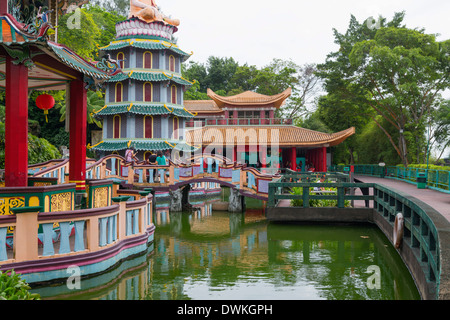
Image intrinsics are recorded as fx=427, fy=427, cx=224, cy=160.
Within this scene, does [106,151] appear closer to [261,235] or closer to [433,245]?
[261,235]

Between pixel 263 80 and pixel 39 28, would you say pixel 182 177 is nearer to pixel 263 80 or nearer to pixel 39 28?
pixel 39 28

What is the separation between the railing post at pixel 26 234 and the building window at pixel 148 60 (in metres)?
22.3

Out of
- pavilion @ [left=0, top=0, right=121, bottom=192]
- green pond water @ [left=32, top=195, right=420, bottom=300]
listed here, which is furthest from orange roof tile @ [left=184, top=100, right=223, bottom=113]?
pavilion @ [left=0, top=0, right=121, bottom=192]

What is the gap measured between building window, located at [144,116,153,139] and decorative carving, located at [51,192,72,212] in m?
19.4

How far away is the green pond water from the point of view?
6.86 metres

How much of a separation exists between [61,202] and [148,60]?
21.0m

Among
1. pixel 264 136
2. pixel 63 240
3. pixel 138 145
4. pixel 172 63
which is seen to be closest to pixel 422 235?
pixel 63 240

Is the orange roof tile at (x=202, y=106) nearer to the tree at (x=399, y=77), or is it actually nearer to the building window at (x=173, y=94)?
the building window at (x=173, y=94)

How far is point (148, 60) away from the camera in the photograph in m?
27.7

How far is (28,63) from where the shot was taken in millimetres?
7590

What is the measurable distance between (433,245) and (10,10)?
8.49m

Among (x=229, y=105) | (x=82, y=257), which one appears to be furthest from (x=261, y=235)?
(x=229, y=105)

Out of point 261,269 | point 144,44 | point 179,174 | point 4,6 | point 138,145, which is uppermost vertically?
point 144,44

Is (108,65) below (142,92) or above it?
below
